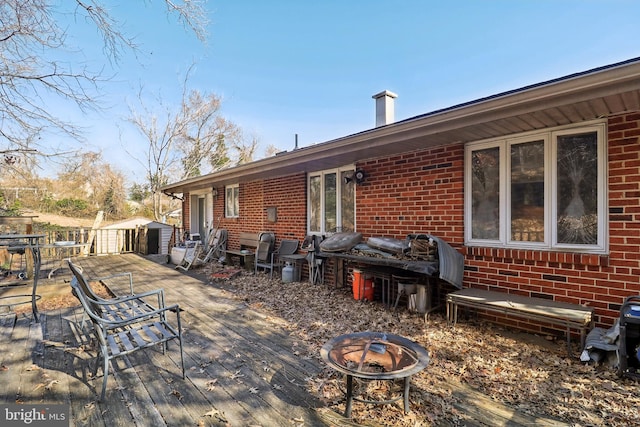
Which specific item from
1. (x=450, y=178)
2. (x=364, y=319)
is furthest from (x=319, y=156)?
(x=364, y=319)

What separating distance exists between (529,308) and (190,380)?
3.37 m

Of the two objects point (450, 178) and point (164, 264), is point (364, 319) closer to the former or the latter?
point (450, 178)

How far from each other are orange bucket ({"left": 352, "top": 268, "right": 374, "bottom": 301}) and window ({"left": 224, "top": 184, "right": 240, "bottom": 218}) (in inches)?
207

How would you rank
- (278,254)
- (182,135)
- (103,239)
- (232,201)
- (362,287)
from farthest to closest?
(182,135) → (103,239) → (232,201) → (278,254) → (362,287)

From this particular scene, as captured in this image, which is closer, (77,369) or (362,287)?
(77,369)

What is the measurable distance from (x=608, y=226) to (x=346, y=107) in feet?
43.2

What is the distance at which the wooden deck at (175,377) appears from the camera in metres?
2.16

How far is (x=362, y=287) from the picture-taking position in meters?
5.11

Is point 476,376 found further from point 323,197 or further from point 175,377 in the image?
point 323,197

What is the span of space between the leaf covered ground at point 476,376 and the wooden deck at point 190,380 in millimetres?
117

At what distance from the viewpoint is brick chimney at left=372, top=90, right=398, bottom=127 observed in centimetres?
693

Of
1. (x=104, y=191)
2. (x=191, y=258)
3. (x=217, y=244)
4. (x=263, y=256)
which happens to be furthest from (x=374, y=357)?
(x=104, y=191)

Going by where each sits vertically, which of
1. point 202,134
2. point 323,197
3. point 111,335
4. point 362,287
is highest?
point 202,134

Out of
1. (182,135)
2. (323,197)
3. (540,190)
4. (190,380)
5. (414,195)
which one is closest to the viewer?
(190,380)
